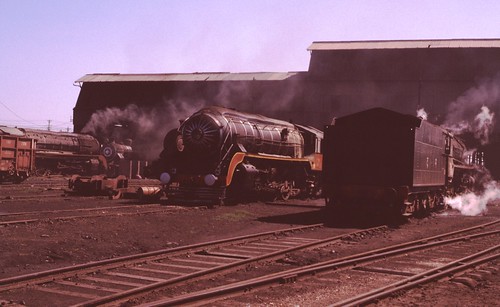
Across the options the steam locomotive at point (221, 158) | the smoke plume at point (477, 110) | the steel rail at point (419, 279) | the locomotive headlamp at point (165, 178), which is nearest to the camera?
the steel rail at point (419, 279)

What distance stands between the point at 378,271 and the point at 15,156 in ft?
80.4

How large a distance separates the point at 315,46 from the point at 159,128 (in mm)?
15934

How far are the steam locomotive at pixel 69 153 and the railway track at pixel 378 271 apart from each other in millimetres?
24279

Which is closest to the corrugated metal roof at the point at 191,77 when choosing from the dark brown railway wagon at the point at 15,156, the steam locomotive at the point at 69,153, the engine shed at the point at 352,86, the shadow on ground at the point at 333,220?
the engine shed at the point at 352,86

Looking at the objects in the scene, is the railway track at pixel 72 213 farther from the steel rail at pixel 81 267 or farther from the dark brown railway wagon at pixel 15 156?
the dark brown railway wagon at pixel 15 156

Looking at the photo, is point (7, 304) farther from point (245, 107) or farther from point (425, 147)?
point (245, 107)

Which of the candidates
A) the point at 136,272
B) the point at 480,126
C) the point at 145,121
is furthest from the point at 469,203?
the point at 145,121

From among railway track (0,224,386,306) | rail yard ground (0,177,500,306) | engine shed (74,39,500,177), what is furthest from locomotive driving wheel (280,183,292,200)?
engine shed (74,39,500,177)

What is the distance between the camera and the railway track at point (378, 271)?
22.9 ft

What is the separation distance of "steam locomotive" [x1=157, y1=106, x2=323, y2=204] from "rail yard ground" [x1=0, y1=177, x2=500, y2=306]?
972 millimetres

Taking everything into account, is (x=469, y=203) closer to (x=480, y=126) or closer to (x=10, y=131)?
(x=480, y=126)

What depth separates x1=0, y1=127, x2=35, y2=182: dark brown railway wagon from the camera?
2825 cm

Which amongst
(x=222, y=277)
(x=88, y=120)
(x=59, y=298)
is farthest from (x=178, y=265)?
(x=88, y=120)

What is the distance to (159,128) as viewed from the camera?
164 ft
